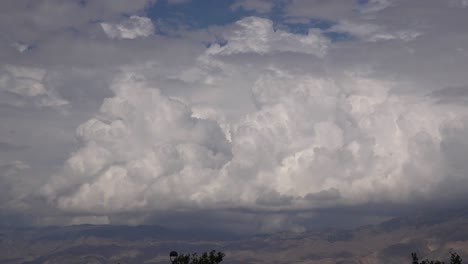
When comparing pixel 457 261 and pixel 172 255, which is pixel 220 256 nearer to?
pixel 172 255

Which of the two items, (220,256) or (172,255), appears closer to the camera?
(172,255)

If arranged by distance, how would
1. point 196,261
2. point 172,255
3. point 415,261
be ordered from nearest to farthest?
1. point 172,255
2. point 415,261
3. point 196,261

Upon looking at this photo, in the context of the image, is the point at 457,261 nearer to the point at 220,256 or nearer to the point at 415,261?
the point at 415,261

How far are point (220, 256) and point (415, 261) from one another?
130 feet

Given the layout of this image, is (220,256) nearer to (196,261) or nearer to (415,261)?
(196,261)

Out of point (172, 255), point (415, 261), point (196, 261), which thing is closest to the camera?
point (172, 255)

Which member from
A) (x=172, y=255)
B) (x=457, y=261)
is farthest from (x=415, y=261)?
(x=172, y=255)

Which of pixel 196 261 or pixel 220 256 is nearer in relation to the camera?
pixel 220 256

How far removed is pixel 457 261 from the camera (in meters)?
123

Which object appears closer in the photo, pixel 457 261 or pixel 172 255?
pixel 172 255

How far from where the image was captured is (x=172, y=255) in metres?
97.5

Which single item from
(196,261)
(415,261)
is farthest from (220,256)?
(415,261)

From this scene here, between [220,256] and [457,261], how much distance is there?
4849 cm

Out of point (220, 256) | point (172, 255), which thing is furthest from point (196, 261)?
point (172, 255)
